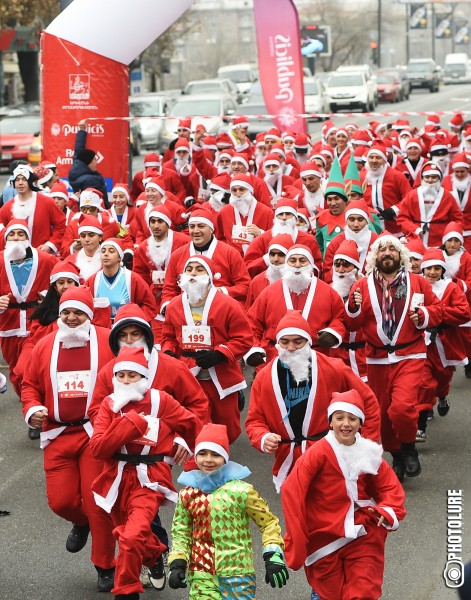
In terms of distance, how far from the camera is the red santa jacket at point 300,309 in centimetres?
901

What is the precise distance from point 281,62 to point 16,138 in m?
11.9

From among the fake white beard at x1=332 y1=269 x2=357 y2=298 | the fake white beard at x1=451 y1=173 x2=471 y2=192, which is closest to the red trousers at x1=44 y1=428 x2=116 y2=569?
the fake white beard at x1=332 y1=269 x2=357 y2=298

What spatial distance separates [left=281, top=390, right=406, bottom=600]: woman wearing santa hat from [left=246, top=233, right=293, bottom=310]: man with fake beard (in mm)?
4089

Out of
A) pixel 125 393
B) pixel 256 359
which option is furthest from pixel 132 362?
pixel 256 359

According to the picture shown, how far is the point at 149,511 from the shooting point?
22.4 ft

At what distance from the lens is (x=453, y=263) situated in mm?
11078

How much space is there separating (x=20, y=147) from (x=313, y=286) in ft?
77.6

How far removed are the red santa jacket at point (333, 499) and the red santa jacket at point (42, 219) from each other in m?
7.10

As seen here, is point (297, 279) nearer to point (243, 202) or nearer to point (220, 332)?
point (220, 332)

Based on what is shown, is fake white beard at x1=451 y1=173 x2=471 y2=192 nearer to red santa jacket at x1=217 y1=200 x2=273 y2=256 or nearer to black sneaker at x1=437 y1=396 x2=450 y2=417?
red santa jacket at x1=217 y1=200 x2=273 y2=256

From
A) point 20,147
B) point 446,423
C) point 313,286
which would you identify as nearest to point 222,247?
point 313,286

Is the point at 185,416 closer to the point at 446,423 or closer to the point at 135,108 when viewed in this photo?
the point at 446,423

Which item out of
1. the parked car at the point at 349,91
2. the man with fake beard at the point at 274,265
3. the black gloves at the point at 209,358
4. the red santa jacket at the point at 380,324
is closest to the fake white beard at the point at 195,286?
the black gloves at the point at 209,358

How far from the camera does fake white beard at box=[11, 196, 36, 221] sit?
513 inches
